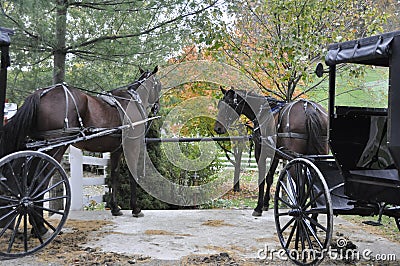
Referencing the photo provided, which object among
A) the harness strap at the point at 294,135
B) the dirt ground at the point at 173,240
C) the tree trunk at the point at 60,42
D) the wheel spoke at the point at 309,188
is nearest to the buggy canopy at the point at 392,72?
the wheel spoke at the point at 309,188

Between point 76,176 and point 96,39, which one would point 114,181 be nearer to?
point 76,176

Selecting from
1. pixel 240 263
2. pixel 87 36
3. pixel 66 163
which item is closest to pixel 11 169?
pixel 240 263

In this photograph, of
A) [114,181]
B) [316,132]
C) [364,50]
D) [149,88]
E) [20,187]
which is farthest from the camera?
[149,88]

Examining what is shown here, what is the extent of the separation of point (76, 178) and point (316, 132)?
3.66 m

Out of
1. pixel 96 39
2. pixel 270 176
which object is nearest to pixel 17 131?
pixel 96 39

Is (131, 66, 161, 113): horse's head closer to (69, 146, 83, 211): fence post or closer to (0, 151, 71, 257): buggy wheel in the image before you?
(69, 146, 83, 211): fence post

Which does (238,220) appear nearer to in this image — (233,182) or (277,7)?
(277,7)

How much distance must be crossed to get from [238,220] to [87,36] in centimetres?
334

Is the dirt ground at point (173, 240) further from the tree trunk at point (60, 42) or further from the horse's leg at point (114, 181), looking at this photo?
the tree trunk at point (60, 42)

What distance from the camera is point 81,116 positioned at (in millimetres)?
5195

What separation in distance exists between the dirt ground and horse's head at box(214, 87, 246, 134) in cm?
134

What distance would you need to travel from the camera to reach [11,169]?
3.87 m

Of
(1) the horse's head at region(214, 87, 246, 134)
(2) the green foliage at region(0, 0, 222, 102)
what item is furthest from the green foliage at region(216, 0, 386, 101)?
(2) the green foliage at region(0, 0, 222, 102)

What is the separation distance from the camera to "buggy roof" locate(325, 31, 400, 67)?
3156 mm
